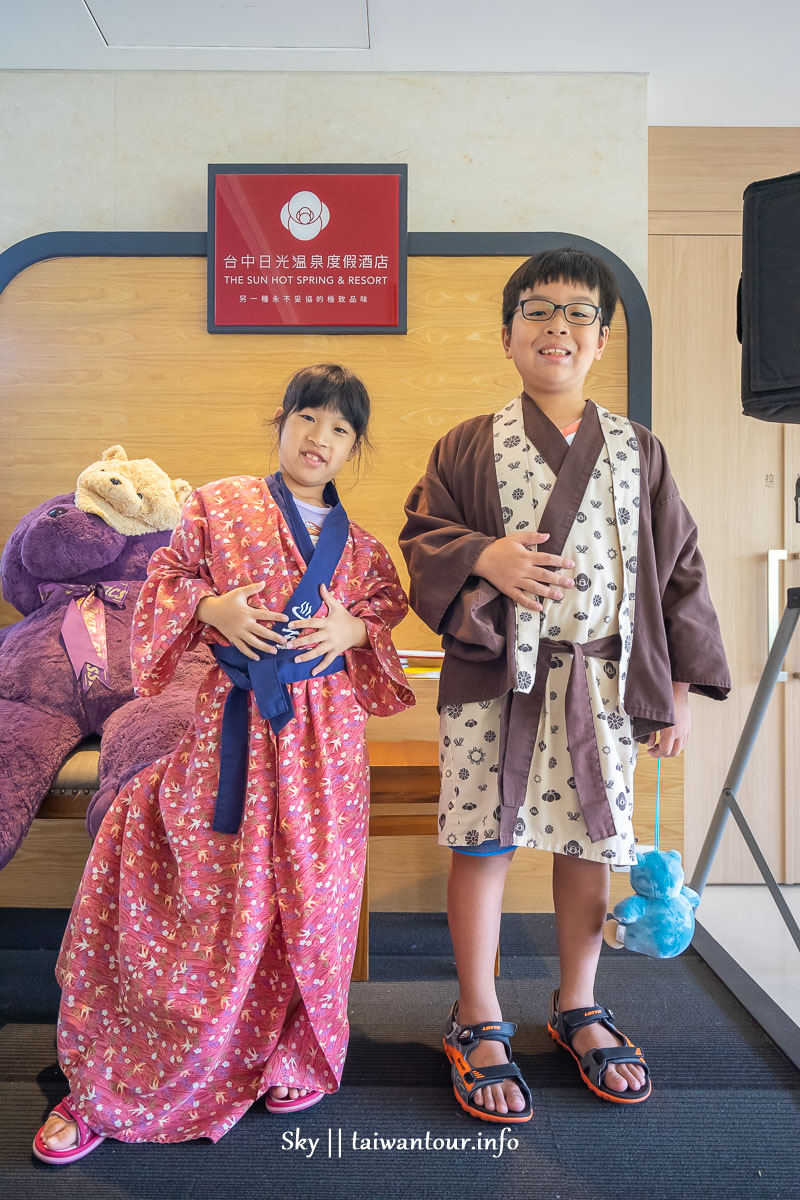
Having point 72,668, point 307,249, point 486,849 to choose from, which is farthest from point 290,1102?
point 307,249

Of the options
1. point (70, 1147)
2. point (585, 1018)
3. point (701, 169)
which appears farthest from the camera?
point (701, 169)

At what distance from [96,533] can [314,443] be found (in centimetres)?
75

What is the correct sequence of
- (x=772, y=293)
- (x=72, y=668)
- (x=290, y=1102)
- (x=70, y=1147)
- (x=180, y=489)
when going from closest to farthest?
(x=772, y=293) → (x=70, y=1147) → (x=290, y=1102) → (x=72, y=668) → (x=180, y=489)

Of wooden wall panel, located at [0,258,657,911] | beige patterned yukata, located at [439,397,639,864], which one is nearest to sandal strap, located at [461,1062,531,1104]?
beige patterned yukata, located at [439,397,639,864]

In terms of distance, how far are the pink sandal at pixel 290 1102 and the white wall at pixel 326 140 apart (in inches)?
82.2

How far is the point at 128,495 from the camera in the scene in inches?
72.8

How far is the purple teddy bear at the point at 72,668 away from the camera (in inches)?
62.5

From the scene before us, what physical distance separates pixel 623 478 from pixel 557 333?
0.26m

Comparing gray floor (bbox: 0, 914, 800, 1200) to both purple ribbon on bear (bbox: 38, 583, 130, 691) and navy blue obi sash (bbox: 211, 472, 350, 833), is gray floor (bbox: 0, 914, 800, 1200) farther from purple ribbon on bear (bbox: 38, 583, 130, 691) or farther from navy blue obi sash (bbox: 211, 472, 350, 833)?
purple ribbon on bear (bbox: 38, 583, 130, 691)

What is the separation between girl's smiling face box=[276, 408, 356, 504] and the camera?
1369 millimetres

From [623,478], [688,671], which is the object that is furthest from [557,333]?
[688,671]

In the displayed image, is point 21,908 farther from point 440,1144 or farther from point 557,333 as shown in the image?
point 557,333

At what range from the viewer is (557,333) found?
1.34 metres

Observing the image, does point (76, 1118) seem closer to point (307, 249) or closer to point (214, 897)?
point (214, 897)
